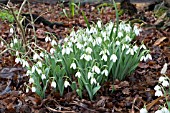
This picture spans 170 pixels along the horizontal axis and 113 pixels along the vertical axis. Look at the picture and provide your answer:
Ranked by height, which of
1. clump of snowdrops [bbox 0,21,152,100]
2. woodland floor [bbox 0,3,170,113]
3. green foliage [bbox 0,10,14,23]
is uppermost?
green foliage [bbox 0,10,14,23]

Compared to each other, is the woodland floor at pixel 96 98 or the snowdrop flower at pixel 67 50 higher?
the snowdrop flower at pixel 67 50

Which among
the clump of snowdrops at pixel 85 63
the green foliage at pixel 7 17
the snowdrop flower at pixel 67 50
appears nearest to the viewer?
the clump of snowdrops at pixel 85 63

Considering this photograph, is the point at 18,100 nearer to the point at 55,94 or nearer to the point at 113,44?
the point at 55,94

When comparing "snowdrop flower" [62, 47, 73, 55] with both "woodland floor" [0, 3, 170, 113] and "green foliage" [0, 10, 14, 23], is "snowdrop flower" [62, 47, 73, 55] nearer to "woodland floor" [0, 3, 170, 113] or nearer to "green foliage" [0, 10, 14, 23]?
"woodland floor" [0, 3, 170, 113]

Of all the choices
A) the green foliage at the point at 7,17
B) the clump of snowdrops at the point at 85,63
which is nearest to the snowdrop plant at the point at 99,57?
the clump of snowdrops at the point at 85,63

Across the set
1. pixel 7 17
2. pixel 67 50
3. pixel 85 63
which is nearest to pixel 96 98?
pixel 85 63

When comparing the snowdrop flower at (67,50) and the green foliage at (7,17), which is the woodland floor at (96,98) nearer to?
the snowdrop flower at (67,50)

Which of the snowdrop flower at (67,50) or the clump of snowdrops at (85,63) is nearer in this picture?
the clump of snowdrops at (85,63)

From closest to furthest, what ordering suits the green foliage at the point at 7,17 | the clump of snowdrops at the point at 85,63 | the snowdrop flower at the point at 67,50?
the clump of snowdrops at the point at 85,63, the snowdrop flower at the point at 67,50, the green foliage at the point at 7,17

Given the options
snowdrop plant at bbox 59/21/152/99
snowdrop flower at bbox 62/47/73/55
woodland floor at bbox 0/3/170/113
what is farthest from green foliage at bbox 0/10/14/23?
snowdrop flower at bbox 62/47/73/55
